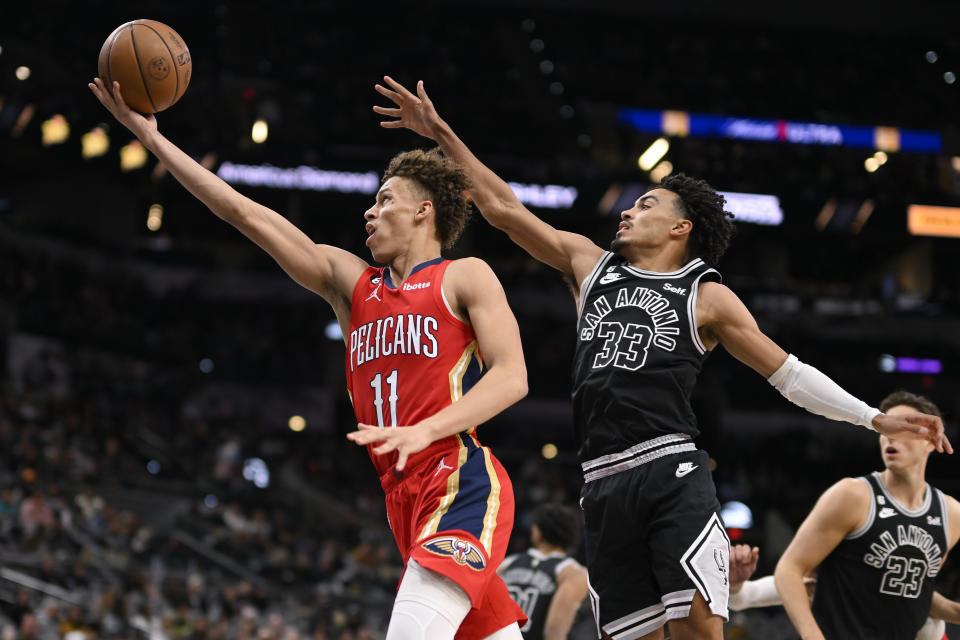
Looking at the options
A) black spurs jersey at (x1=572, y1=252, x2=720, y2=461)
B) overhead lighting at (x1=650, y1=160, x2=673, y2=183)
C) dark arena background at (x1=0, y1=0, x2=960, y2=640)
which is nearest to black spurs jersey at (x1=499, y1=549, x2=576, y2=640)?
black spurs jersey at (x1=572, y1=252, x2=720, y2=461)

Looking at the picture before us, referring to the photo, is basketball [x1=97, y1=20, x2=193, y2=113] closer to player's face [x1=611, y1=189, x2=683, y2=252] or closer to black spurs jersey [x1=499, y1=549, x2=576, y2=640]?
player's face [x1=611, y1=189, x2=683, y2=252]

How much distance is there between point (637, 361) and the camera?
13.6ft

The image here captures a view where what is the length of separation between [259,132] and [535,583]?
67.2 feet

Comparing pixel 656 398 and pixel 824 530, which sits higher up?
pixel 656 398

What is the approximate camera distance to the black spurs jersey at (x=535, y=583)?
6156 mm

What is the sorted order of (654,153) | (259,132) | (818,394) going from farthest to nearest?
(654,153) → (259,132) → (818,394)

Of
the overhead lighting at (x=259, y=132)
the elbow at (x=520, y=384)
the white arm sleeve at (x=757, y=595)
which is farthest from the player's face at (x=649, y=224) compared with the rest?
the overhead lighting at (x=259, y=132)

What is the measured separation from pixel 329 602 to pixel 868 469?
14781mm

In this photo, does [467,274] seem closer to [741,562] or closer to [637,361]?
[637,361]

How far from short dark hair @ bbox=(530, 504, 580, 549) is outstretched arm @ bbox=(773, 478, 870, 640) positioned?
61.1 inches

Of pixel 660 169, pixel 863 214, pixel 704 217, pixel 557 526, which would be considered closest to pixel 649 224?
pixel 704 217

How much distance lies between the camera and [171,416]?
22703 mm

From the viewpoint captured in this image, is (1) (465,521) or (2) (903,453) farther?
(2) (903,453)

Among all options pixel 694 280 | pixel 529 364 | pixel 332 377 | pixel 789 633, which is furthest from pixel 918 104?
pixel 694 280
